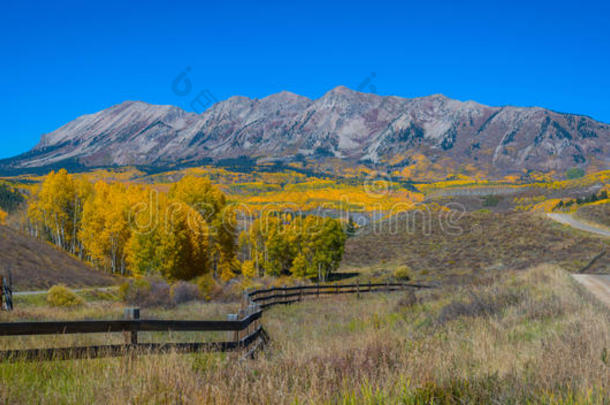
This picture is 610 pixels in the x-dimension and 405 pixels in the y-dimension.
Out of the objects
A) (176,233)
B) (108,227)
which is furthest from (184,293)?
(108,227)

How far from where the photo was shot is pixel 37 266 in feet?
123

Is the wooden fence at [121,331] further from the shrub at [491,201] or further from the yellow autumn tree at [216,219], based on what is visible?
the shrub at [491,201]

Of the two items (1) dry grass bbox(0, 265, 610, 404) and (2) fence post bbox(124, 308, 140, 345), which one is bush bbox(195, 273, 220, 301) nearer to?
(2) fence post bbox(124, 308, 140, 345)

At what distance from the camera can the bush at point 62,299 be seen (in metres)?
23.5

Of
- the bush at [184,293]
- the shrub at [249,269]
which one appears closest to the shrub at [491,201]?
the shrub at [249,269]

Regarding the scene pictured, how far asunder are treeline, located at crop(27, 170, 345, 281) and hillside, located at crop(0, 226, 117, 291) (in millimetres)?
4605

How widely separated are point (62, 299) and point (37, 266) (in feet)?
54.4

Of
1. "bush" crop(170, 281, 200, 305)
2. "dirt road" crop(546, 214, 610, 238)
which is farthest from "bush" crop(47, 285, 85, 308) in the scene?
"dirt road" crop(546, 214, 610, 238)

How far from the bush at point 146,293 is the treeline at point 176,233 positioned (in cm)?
1315

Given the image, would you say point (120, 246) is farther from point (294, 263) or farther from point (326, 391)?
point (326, 391)

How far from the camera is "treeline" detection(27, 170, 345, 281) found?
1625 inches

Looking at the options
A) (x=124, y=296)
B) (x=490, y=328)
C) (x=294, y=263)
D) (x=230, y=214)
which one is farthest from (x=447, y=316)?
(x=294, y=263)

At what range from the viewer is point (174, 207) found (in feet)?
137

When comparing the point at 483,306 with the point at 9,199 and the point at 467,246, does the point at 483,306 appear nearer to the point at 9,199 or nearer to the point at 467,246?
the point at 467,246
